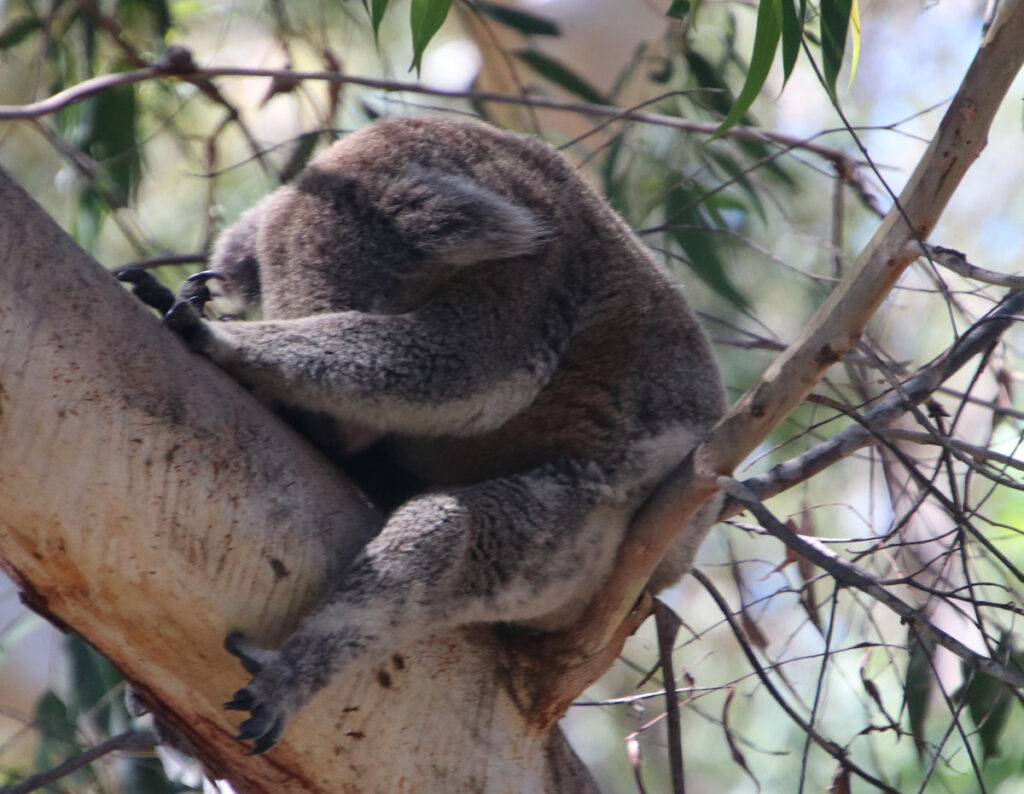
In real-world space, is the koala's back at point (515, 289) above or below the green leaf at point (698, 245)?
below

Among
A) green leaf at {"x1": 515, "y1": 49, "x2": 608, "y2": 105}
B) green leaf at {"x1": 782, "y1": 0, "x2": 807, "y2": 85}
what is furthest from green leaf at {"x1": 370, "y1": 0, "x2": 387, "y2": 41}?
green leaf at {"x1": 515, "y1": 49, "x2": 608, "y2": 105}

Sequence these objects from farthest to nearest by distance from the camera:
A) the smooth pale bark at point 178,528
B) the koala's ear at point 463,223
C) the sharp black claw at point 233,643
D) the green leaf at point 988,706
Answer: the green leaf at point 988,706 → the koala's ear at point 463,223 → the sharp black claw at point 233,643 → the smooth pale bark at point 178,528

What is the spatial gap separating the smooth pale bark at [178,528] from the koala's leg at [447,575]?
0.19 feet

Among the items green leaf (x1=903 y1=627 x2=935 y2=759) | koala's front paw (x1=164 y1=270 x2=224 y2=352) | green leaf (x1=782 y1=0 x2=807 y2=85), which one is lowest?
koala's front paw (x1=164 y1=270 x2=224 y2=352)

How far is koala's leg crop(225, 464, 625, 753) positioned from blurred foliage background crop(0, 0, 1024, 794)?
12.4 inches

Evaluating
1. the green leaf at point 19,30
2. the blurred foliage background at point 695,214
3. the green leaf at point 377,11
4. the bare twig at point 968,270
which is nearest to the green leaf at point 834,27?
the blurred foliage background at point 695,214

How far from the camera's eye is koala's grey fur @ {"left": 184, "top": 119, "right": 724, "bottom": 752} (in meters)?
1.74

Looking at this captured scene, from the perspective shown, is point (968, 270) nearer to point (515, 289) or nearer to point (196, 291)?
point (515, 289)

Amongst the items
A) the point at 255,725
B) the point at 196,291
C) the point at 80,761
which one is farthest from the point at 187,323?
the point at 80,761

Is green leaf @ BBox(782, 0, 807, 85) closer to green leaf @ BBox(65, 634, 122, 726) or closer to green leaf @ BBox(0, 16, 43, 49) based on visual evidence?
green leaf @ BBox(65, 634, 122, 726)

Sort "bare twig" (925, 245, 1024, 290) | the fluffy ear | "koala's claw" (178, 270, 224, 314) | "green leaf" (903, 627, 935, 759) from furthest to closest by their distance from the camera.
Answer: the fluffy ear < "green leaf" (903, 627, 935, 759) < "koala's claw" (178, 270, 224, 314) < "bare twig" (925, 245, 1024, 290)

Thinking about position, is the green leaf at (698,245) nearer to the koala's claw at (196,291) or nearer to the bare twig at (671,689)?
the bare twig at (671,689)

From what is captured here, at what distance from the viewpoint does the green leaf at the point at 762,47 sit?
1.60 metres

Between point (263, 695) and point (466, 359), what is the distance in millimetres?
690
